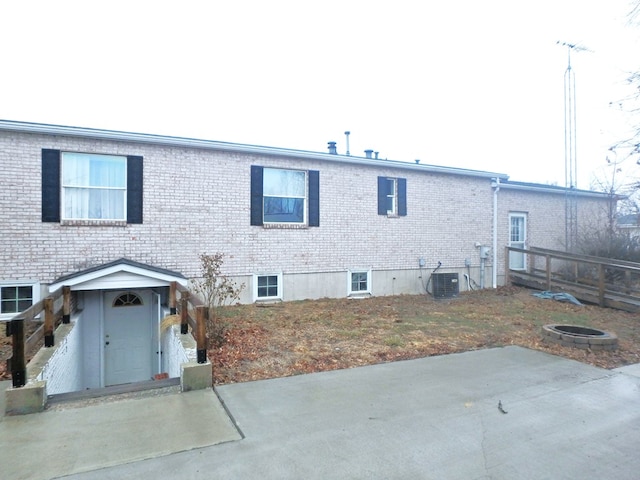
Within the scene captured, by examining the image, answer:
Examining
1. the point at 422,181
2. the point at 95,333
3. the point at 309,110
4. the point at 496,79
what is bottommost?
the point at 95,333

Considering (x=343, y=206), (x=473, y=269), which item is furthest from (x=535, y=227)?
(x=343, y=206)

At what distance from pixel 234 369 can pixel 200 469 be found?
2207 millimetres

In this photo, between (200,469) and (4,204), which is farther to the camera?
Answer: (4,204)

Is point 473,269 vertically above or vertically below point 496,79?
below

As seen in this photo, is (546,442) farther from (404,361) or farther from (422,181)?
(422,181)

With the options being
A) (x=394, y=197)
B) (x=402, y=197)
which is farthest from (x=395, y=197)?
(x=402, y=197)

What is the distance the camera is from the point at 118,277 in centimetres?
793

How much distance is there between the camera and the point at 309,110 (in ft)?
80.3

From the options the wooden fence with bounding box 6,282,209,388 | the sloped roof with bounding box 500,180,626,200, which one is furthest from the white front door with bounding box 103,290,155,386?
the sloped roof with bounding box 500,180,626,200

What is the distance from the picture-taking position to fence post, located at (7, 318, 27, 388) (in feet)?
13.0

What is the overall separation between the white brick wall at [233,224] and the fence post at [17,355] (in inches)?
181

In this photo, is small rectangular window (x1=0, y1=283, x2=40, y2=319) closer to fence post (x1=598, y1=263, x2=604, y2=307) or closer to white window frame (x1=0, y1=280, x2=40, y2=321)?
white window frame (x1=0, y1=280, x2=40, y2=321)

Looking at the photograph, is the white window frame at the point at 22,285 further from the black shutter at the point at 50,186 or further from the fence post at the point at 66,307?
the black shutter at the point at 50,186

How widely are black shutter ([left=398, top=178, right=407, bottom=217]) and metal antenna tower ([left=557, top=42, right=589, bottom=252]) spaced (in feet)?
24.6
